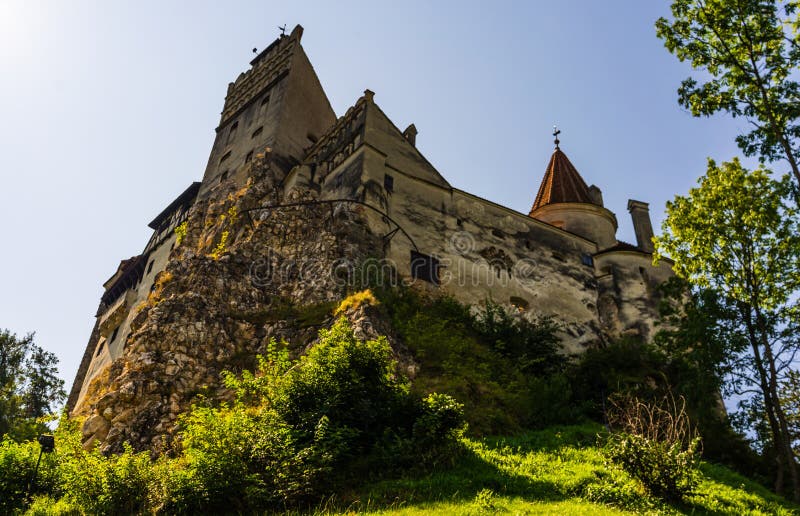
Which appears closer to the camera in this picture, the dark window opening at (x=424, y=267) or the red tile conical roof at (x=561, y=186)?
the dark window opening at (x=424, y=267)

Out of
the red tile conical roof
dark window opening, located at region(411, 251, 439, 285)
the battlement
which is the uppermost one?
the battlement

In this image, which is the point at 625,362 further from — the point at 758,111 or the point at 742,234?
the point at 758,111

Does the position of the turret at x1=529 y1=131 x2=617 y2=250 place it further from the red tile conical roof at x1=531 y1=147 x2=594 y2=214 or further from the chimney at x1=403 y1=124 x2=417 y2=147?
the chimney at x1=403 y1=124 x2=417 y2=147

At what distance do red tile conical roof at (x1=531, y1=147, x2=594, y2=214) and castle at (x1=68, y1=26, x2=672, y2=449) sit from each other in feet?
0.40

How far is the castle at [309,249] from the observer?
17.5 meters

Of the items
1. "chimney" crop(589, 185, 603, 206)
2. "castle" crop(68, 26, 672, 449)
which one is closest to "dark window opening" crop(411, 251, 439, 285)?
"castle" crop(68, 26, 672, 449)

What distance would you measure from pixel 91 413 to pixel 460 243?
13.3 metres

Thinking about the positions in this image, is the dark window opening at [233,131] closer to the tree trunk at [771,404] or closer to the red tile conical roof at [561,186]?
the red tile conical roof at [561,186]

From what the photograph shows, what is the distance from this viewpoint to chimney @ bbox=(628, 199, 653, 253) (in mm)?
28328

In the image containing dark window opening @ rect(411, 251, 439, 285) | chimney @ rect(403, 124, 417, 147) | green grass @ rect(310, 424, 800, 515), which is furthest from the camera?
chimney @ rect(403, 124, 417, 147)

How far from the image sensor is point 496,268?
23391mm

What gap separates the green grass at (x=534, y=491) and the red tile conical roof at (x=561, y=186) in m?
18.4

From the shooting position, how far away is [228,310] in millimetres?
18781

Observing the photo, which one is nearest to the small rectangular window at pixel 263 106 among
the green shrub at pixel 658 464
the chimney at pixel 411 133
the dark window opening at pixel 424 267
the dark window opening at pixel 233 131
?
the dark window opening at pixel 233 131
